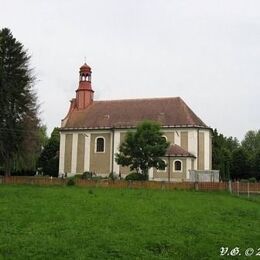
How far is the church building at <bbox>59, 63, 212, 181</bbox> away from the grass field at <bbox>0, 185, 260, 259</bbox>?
1392 inches

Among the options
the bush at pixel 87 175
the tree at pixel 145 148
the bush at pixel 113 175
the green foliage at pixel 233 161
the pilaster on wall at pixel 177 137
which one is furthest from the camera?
the green foliage at pixel 233 161

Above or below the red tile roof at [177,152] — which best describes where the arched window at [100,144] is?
above

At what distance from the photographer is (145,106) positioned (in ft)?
203

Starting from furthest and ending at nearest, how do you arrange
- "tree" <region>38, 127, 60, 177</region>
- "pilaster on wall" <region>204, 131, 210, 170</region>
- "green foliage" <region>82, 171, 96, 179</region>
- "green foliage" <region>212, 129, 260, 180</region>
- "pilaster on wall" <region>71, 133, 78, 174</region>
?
"tree" <region>38, 127, 60, 177</region>
"green foliage" <region>212, 129, 260, 180</region>
"pilaster on wall" <region>71, 133, 78, 174</region>
"pilaster on wall" <region>204, 131, 210, 170</region>
"green foliage" <region>82, 171, 96, 179</region>

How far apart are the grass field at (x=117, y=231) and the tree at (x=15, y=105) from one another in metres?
24.5

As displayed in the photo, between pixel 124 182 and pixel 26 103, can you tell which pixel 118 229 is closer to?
pixel 124 182

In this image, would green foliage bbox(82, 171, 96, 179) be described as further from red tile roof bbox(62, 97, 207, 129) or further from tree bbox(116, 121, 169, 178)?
tree bbox(116, 121, 169, 178)

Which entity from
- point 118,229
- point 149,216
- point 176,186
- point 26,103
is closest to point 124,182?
point 176,186

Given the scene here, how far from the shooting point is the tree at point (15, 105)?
4331 cm

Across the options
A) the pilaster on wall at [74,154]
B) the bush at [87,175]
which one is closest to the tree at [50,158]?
the pilaster on wall at [74,154]

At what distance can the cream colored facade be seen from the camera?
53812 mm

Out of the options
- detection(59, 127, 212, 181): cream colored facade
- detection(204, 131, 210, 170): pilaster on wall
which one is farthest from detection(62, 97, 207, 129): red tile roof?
detection(204, 131, 210, 170): pilaster on wall

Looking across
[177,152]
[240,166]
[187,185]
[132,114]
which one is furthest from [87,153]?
[187,185]

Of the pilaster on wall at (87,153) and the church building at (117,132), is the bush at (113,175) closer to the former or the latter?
the church building at (117,132)
